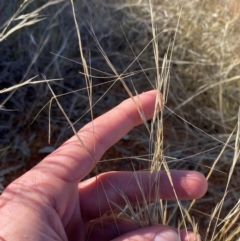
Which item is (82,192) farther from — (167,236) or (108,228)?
(167,236)

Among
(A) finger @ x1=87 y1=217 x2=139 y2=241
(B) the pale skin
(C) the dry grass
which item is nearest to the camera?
(B) the pale skin

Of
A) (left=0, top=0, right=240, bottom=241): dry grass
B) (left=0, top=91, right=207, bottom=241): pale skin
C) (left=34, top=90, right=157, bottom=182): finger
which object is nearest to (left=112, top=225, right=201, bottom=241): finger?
(left=0, top=91, right=207, bottom=241): pale skin

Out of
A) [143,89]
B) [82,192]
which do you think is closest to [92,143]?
[82,192]

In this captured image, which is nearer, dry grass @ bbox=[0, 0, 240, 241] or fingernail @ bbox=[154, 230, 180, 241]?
fingernail @ bbox=[154, 230, 180, 241]

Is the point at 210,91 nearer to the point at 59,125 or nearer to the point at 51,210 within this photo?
the point at 59,125

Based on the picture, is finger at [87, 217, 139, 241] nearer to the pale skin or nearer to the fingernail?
the pale skin

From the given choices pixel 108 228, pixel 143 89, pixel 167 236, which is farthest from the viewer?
pixel 143 89
